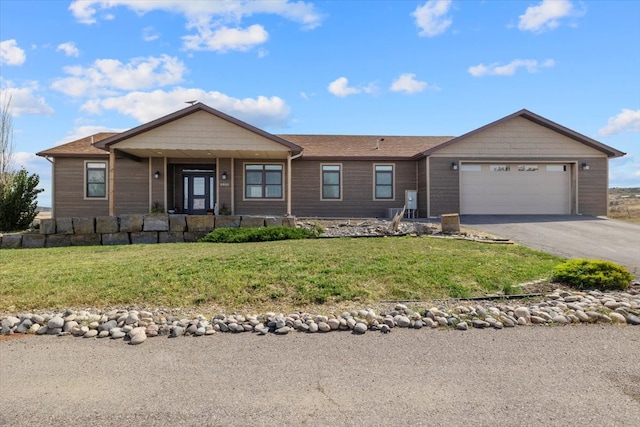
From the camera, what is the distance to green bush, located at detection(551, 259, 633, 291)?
6.01 meters

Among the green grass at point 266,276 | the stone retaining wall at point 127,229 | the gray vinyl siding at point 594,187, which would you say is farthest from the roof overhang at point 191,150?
the gray vinyl siding at point 594,187

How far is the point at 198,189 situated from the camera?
1742 centimetres

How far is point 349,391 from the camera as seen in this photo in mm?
3016

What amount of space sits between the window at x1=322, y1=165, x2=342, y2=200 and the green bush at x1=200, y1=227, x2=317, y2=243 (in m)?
5.75

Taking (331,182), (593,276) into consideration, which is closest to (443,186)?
(331,182)

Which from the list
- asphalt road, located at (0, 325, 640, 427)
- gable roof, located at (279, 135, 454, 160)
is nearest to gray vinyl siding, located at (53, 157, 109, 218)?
gable roof, located at (279, 135, 454, 160)

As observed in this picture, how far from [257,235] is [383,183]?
7.77 metres

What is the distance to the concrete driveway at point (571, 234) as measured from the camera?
8.86m

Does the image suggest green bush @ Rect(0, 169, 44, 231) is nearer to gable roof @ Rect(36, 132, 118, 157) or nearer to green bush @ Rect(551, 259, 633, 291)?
gable roof @ Rect(36, 132, 118, 157)

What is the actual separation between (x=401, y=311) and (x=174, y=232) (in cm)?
929

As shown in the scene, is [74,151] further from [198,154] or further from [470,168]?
[470,168]

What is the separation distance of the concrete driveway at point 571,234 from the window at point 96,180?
45.1 ft

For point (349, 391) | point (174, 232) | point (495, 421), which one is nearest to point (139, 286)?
point (349, 391)

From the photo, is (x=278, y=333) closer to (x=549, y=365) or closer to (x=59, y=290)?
(x=549, y=365)
